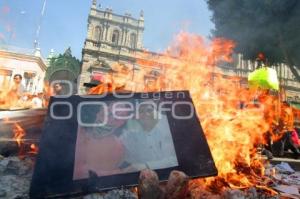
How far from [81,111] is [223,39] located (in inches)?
393

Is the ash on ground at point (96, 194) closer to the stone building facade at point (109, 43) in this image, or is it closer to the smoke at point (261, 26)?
the smoke at point (261, 26)

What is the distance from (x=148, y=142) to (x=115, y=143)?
533mm

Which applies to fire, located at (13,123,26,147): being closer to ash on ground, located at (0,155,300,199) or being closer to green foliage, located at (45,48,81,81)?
ash on ground, located at (0,155,300,199)

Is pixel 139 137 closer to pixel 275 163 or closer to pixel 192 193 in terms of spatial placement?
pixel 192 193

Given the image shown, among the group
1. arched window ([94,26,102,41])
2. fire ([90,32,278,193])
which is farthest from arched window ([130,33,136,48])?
fire ([90,32,278,193])

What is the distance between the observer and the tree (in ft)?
33.2

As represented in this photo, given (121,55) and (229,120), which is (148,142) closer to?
(229,120)

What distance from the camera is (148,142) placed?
14.0 ft

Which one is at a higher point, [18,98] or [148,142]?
[18,98]

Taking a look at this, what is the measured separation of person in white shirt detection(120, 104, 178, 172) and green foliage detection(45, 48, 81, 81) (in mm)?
27660

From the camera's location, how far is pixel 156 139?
14.2ft

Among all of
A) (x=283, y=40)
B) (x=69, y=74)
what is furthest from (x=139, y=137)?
(x=69, y=74)

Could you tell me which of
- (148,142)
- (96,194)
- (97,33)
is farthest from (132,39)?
(96,194)

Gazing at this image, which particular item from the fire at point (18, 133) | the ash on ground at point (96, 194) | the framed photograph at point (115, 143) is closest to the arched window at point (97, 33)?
the fire at point (18, 133)
